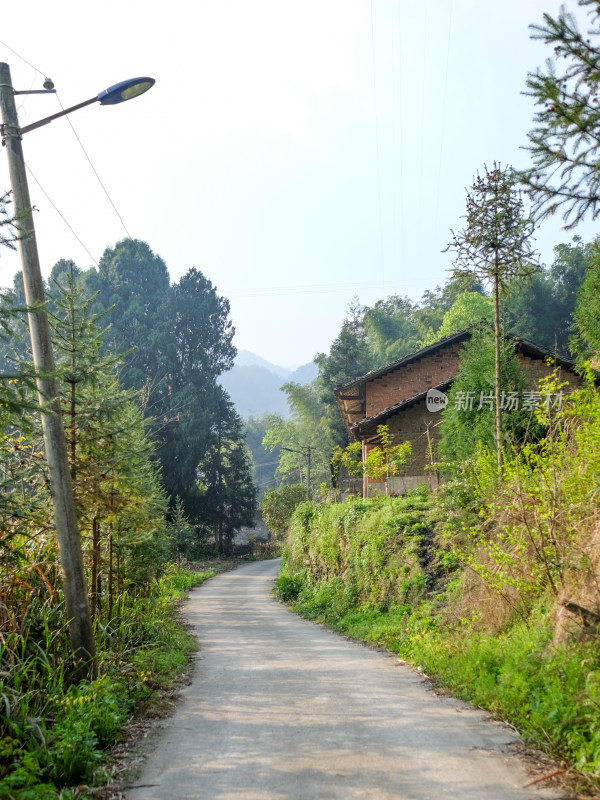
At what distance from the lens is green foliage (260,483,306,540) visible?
176ft

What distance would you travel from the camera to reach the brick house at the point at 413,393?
2514 centimetres

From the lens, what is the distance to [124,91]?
793 centimetres

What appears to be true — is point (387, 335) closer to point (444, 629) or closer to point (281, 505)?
point (281, 505)

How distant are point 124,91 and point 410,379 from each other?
2362cm

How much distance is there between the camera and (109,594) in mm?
10812

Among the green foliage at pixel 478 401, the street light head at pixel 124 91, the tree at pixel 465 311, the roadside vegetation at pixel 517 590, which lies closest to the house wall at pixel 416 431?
the green foliage at pixel 478 401

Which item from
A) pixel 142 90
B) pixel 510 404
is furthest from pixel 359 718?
pixel 510 404

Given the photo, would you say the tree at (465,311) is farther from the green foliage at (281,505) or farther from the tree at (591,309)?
the tree at (591,309)

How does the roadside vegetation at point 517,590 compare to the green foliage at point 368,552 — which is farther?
the green foliage at point 368,552

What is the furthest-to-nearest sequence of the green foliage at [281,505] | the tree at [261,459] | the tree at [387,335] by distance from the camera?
the tree at [261,459] < the tree at [387,335] < the green foliage at [281,505]

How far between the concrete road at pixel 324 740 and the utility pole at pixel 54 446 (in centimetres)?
141

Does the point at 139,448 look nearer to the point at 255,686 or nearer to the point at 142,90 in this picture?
the point at 255,686

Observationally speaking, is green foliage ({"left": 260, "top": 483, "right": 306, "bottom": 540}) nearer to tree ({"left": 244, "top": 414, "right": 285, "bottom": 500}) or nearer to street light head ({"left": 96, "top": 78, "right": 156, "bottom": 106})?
street light head ({"left": 96, "top": 78, "right": 156, "bottom": 106})

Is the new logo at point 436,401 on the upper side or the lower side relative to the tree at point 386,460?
upper
